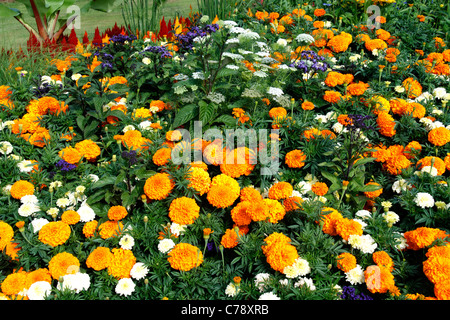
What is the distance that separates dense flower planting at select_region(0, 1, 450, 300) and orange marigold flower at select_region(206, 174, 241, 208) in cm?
1

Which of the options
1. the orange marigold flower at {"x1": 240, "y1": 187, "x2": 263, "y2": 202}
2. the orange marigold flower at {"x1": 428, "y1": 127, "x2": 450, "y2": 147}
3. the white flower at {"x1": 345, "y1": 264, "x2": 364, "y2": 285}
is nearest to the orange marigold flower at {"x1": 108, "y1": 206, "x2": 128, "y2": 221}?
the orange marigold flower at {"x1": 240, "y1": 187, "x2": 263, "y2": 202}

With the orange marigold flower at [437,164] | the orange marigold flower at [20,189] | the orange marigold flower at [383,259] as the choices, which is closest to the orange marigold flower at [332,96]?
the orange marigold flower at [437,164]

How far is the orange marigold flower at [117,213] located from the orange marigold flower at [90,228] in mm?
117

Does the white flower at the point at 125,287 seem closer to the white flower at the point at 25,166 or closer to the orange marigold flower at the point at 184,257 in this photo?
the orange marigold flower at the point at 184,257

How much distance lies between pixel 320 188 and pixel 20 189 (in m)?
1.93

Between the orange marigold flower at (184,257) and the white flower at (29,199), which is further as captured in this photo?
the white flower at (29,199)

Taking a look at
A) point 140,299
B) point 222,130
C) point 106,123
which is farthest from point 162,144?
point 140,299

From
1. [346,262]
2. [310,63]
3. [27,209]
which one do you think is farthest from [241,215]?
[310,63]

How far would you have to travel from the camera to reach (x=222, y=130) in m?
3.16

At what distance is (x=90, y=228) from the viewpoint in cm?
249

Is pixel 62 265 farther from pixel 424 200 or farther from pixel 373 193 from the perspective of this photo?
pixel 424 200

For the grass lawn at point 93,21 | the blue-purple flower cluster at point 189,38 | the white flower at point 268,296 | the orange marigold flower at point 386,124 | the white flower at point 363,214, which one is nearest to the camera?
the white flower at point 268,296

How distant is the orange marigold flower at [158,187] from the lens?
2.53m

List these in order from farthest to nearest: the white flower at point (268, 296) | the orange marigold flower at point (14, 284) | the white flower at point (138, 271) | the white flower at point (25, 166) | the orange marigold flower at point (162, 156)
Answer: the white flower at point (25, 166) < the orange marigold flower at point (162, 156) < the white flower at point (138, 271) < the orange marigold flower at point (14, 284) < the white flower at point (268, 296)
